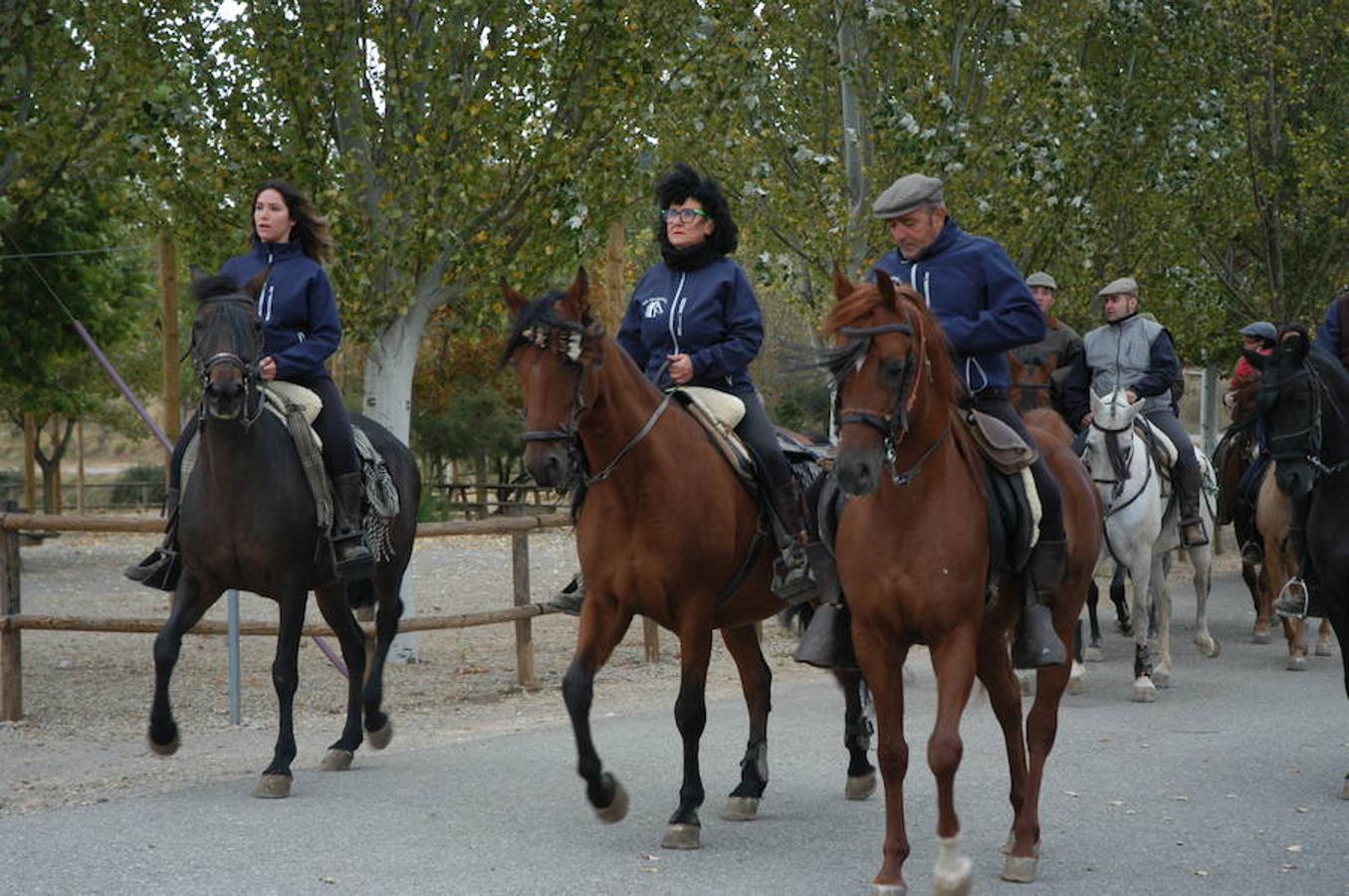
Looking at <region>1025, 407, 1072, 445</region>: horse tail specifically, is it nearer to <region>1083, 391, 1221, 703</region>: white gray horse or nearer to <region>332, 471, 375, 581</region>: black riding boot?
<region>332, 471, 375, 581</region>: black riding boot

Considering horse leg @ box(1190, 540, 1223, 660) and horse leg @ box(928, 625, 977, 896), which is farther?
horse leg @ box(1190, 540, 1223, 660)

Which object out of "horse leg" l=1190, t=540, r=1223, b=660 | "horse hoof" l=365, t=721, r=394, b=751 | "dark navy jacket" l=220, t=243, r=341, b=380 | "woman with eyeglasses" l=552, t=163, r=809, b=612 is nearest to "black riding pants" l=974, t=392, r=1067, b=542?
"woman with eyeglasses" l=552, t=163, r=809, b=612

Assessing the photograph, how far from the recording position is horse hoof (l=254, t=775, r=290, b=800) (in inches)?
342

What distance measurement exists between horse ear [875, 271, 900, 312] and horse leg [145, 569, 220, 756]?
4233mm

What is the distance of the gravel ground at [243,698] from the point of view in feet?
33.1

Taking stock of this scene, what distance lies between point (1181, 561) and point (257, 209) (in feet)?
63.8

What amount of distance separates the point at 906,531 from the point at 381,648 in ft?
16.0

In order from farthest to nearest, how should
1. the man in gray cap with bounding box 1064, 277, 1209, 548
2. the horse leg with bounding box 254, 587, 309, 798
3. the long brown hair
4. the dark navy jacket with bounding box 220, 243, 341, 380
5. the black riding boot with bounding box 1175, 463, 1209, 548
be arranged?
the black riding boot with bounding box 1175, 463, 1209, 548 < the man in gray cap with bounding box 1064, 277, 1209, 548 < the long brown hair < the dark navy jacket with bounding box 220, 243, 341, 380 < the horse leg with bounding box 254, 587, 309, 798

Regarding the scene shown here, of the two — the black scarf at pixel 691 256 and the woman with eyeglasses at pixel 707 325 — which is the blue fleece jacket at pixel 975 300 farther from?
the black scarf at pixel 691 256

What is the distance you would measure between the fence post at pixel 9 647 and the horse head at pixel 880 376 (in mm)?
7405

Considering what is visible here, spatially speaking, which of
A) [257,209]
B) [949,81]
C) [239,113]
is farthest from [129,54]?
[949,81]

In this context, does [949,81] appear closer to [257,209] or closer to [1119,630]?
[1119,630]

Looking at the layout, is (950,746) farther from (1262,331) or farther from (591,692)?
(1262,331)

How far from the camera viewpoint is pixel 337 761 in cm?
968
